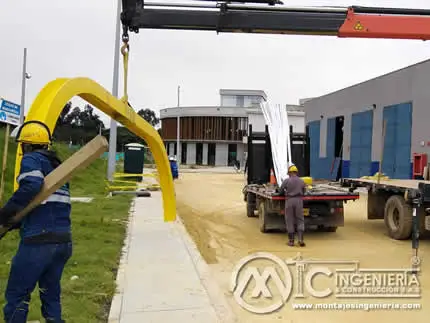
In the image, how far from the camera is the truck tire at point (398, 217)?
10773 millimetres

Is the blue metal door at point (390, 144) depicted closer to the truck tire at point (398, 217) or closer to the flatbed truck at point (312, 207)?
the flatbed truck at point (312, 207)

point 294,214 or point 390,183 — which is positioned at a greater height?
point 390,183

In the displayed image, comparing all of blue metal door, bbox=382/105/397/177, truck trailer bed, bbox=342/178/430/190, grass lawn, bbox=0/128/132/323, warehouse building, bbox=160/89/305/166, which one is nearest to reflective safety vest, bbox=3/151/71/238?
grass lawn, bbox=0/128/132/323

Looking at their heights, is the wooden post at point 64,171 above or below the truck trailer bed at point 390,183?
above

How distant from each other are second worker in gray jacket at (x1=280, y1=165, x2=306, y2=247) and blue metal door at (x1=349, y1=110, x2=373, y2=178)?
15.6m

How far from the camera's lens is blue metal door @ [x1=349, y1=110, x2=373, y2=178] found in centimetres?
2527

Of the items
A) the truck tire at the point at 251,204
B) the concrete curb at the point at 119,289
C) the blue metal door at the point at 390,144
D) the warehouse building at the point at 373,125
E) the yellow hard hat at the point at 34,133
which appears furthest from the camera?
the blue metal door at the point at 390,144

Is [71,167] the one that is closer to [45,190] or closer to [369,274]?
[45,190]

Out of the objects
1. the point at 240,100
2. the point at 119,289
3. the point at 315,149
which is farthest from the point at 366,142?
the point at 240,100

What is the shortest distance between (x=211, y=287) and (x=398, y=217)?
20.1 ft

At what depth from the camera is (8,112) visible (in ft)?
24.8

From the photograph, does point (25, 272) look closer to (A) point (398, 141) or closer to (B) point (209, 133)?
(A) point (398, 141)

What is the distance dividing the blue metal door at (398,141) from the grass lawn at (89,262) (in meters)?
12.9

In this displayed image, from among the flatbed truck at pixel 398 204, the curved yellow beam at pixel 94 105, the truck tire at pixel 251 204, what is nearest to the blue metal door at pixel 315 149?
the truck tire at pixel 251 204
